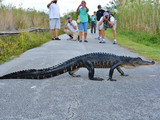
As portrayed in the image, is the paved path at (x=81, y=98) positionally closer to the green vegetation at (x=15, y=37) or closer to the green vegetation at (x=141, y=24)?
the green vegetation at (x=15, y=37)

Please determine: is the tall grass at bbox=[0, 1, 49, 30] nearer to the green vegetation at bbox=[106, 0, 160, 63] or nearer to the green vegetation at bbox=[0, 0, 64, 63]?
the green vegetation at bbox=[0, 0, 64, 63]

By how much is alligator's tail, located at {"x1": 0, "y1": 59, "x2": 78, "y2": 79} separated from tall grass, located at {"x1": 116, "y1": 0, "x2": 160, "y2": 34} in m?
12.1

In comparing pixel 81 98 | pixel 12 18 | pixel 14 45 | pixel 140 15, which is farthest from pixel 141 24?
pixel 81 98

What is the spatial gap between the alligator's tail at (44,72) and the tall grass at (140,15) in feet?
39.6

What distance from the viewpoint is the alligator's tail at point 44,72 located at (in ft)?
16.8

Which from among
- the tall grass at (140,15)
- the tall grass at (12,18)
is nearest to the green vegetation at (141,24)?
the tall grass at (140,15)

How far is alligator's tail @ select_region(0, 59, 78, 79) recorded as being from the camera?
512 cm

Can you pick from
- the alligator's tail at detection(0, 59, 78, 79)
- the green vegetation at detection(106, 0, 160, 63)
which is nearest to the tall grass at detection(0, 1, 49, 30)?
the green vegetation at detection(106, 0, 160, 63)

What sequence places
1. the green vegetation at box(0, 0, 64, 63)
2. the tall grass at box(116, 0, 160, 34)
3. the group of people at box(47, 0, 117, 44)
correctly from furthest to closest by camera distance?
1. the tall grass at box(116, 0, 160, 34)
2. the group of people at box(47, 0, 117, 44)
3. the green vegetation at box(0, 0, 64, 63)

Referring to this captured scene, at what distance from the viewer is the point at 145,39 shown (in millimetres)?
16016

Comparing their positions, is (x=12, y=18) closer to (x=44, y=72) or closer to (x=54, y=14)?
(x=54, y=14)

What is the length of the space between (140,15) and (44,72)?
15.5m

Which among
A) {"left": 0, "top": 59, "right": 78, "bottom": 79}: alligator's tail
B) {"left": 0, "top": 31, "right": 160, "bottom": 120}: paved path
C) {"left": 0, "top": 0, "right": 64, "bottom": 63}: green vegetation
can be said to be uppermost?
{"left": 0, "top": 0, "right": 64, "bottom": 63}: green vegetation

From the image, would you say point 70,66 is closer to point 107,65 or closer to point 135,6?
point 107,65
